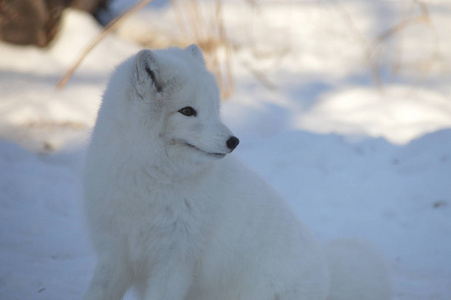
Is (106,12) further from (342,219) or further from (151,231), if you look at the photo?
(151,231)

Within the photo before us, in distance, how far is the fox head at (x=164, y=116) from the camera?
182cm

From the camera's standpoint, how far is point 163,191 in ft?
6.27

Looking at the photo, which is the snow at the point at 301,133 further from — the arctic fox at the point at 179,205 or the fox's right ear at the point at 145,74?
the fox's right ear at the point at 145,74

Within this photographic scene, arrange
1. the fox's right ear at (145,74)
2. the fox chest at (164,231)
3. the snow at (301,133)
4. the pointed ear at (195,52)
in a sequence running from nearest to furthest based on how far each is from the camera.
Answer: the fox's right ear at (145,74), the fox chest at (164,231), the pointed ear at (195,52), the snow at (301,133)

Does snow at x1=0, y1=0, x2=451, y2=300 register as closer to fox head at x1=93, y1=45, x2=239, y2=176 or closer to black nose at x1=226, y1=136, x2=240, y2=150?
fox head at x1=93, y1=45, x2=239, y2=176

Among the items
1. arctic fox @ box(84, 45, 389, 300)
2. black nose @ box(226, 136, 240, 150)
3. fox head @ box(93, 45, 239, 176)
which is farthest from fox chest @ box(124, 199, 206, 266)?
black nose @ box(226, 136, 240, 150)

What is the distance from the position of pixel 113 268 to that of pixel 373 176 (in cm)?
299

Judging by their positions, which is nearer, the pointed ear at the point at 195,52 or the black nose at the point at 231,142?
the black nose at the point at 231,142

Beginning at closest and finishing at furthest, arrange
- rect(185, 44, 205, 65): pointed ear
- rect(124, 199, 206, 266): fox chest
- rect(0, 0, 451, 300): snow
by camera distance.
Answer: rect(124, 199, 206, 266): fox chest < rect(185, 44, 205, 65): pointed ear < rect(0, 0, 451, 300): snow

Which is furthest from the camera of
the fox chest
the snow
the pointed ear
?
the snow

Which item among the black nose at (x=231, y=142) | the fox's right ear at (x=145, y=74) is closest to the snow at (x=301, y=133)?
the fox's right ear at (x=145, y=74)

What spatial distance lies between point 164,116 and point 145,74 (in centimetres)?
20

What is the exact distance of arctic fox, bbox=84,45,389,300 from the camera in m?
1.85

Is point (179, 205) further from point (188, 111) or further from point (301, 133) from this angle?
point (301, 133)
